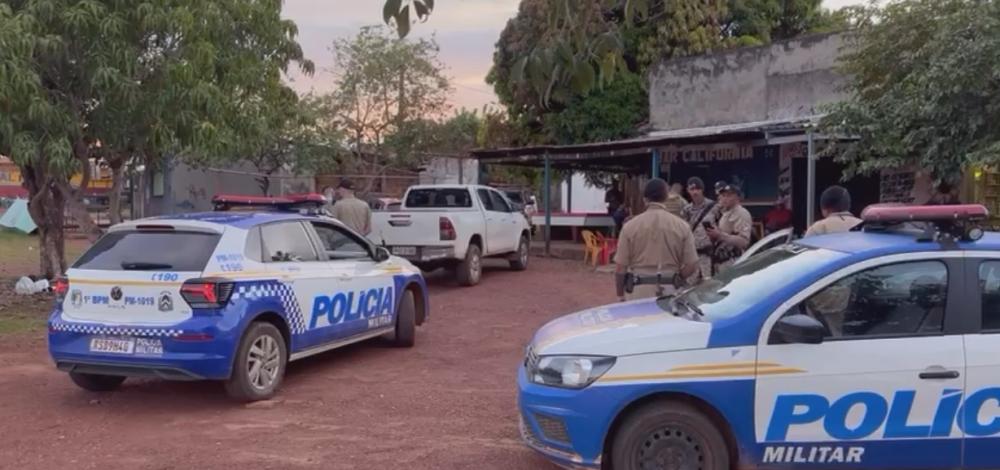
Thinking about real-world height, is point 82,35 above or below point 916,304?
above

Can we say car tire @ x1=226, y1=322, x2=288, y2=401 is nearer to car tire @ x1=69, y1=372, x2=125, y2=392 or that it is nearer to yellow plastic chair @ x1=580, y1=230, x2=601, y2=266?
car tire @ x1=69, y1=372, x2=125, y2=392

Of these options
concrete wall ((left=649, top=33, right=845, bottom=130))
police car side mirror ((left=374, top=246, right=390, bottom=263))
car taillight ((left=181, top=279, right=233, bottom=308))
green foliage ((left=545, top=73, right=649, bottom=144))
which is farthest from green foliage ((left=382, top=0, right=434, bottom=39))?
green foliage ((left=545, top=73, right=649, bottom=144))

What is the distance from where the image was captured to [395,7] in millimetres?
3119

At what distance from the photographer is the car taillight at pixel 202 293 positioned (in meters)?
6.62

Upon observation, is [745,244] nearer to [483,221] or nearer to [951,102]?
[951,102]

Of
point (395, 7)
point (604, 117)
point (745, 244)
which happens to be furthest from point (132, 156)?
point (604, 117)

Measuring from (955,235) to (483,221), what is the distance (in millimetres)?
10645

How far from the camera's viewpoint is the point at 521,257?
57.2 ft

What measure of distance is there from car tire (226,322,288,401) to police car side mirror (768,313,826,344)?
406cm

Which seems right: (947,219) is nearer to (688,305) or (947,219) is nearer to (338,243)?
(688,305)

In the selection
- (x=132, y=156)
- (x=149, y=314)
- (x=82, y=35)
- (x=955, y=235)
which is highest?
(x=82, y=35)

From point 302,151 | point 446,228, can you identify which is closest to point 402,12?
point 446,228

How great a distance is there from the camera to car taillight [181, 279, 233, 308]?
21.7 ft

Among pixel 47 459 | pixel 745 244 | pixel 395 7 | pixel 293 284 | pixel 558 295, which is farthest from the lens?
pixel 558 295
